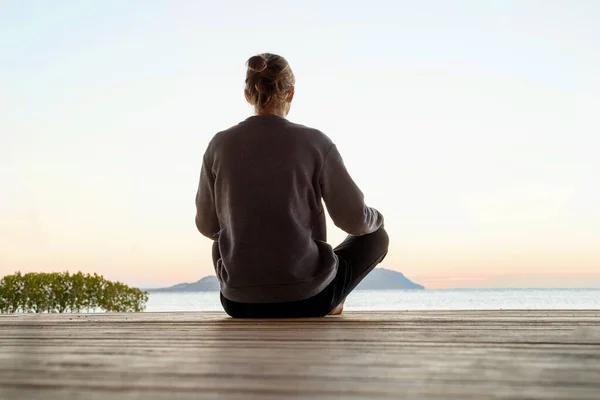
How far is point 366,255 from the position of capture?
2.56 metres

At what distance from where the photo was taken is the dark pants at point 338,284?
91.0 inches

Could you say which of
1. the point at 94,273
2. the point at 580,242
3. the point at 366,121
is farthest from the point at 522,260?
the point at 94,273

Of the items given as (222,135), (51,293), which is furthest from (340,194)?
(51,293)

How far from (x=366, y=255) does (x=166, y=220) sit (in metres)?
13.0

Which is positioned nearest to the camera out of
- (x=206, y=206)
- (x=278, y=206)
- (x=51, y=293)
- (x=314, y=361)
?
(x=314, y=361)

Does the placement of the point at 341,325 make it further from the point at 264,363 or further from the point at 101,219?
the point at 101,219

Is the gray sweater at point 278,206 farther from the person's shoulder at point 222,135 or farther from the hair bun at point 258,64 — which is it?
the hair bun at point 258,64

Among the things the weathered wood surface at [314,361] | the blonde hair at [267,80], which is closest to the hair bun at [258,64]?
the blonde hair at [267,80]

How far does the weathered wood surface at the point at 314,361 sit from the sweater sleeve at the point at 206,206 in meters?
0.59

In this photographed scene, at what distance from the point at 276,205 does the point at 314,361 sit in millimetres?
1104

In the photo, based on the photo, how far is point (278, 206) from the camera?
7.36 feet

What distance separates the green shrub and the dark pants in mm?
4860

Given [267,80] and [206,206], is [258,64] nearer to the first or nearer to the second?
[267,80]

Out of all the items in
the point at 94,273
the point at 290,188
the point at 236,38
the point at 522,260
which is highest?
the point at 236,38
